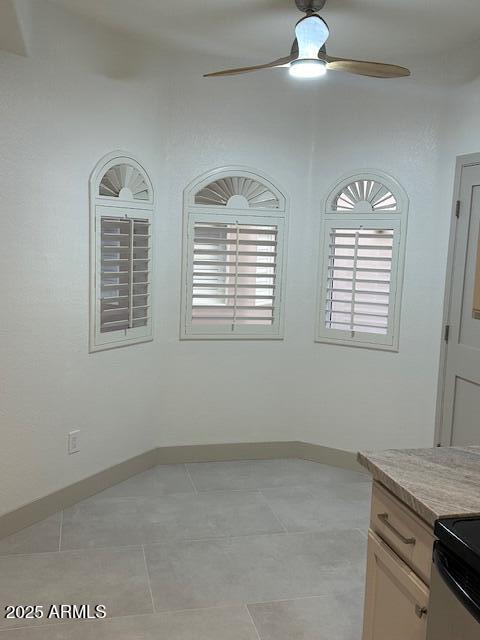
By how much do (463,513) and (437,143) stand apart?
293cm

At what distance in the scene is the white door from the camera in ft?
12.2

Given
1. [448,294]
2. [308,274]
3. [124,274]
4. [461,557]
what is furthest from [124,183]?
[461,557]

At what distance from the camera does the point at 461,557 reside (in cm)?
153

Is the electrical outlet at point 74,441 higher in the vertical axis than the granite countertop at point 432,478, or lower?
lower

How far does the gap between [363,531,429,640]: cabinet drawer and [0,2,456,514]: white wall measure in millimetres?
2085

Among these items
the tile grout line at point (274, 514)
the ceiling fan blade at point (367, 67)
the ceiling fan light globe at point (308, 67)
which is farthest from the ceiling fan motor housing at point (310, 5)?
the tile grout line at point (274, 514)

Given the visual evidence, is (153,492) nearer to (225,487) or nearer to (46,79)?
(225,487)

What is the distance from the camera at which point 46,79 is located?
3.36 meters

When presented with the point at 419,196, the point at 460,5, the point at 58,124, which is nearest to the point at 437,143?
the point at 419,196

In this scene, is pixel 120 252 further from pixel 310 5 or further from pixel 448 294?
pixel 448 294

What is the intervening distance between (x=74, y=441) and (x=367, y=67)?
8.56 ft

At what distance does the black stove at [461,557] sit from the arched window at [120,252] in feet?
8.58

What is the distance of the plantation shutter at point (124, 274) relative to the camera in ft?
12.6

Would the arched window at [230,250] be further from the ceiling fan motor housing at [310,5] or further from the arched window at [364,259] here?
the ceiling fan motor housing at [310,5]
